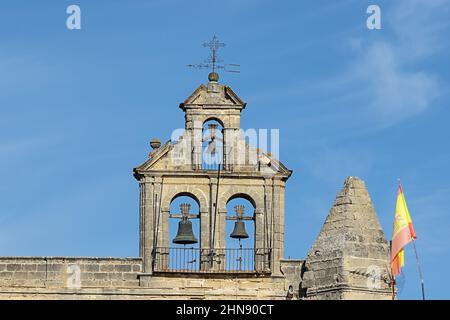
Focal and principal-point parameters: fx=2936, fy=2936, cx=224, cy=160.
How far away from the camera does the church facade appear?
91.2 metres

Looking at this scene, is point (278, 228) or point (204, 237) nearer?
point (204, 237)

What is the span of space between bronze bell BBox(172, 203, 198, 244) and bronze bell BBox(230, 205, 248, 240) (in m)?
1.30

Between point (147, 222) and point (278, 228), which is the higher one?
point (147, 222)

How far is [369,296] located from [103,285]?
340 inches

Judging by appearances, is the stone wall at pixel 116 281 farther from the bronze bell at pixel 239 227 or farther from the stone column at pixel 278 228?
the bronze bell at pixel 239 227

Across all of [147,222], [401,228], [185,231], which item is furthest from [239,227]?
[401,228]

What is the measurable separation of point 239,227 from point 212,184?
5.40ft

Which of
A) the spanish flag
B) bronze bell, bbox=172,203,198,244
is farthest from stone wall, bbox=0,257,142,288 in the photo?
the spanish flag

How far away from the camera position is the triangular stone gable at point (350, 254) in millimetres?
90250

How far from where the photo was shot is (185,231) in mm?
93125

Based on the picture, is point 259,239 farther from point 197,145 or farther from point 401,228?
point 401,228
